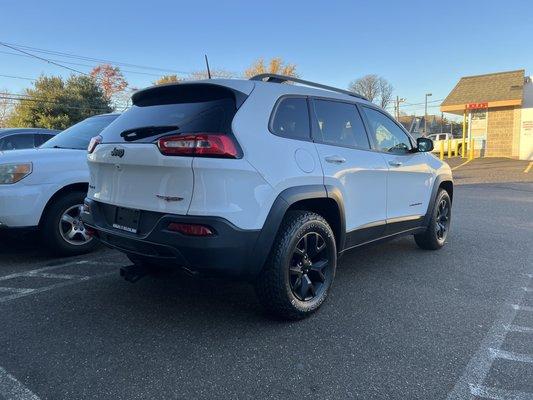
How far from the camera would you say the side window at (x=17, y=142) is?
31.2 feet

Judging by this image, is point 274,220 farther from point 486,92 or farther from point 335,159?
point 486,92

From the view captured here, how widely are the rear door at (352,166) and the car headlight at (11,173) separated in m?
3.14

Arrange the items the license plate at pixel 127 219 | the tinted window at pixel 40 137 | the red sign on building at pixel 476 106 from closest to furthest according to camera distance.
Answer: the license plate at pixel 127 219 → the tinted window at pixel 40 137 → the red sign on building at pixel 476 106

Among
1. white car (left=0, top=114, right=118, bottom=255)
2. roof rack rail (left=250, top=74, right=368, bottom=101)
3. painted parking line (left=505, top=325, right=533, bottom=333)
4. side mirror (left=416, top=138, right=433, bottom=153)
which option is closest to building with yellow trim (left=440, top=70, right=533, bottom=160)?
side mirror (left=416, top=138, right=433, bottom=153)

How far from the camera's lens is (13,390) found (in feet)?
8.05

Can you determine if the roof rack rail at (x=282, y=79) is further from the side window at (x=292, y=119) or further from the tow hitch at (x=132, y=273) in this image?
the tow hitch at (x=132, y=273)

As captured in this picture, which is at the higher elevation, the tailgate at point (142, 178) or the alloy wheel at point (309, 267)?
the tailgate at point (142, 178)

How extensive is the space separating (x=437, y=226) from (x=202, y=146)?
3851 mm

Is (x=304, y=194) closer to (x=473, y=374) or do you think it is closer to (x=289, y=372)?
(x=289, y=372)

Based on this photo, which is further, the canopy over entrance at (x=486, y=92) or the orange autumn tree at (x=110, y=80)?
the orange autumn tree at (x=110, y=80)

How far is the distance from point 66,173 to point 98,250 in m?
1.06

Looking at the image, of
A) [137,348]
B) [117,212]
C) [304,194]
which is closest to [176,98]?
[117,212]

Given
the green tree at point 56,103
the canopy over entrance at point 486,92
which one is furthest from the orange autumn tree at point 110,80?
the canopy over entrance at point 486,92

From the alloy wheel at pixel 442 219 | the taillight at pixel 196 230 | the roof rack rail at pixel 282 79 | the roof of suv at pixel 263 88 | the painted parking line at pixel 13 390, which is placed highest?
the roof rack rail at pixel 282 79
